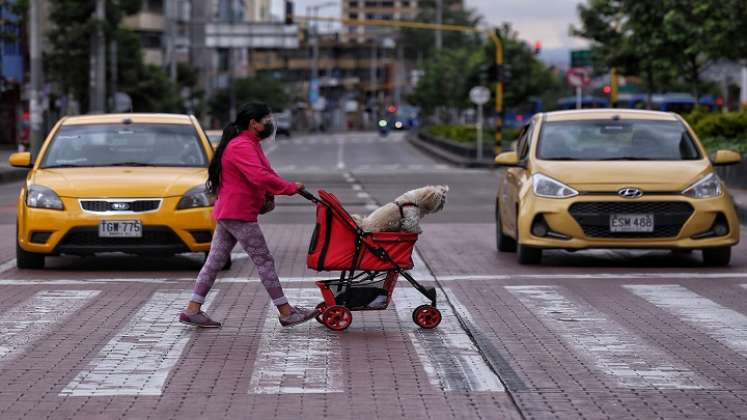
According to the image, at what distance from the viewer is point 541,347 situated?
9836 millimetres

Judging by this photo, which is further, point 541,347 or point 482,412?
point 541,347

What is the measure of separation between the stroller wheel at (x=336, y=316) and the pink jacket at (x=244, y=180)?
771mm

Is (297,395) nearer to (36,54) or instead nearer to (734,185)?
(734,185)

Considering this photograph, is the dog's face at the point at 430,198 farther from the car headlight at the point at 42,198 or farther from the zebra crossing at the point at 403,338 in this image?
the car headlight at the point at 42,198

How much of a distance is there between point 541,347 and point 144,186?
19.8 ft

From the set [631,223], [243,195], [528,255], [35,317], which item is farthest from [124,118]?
[243,195]

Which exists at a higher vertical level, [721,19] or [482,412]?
[721,19]

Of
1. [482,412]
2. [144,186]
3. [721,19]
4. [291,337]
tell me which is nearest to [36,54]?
[721,19]

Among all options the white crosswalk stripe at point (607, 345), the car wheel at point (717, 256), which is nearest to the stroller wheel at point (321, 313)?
the white crosswalk stripe at point (607, 345)

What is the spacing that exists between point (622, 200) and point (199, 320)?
5.77 m

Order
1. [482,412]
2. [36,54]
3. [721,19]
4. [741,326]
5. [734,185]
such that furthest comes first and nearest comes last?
[36,54]
[721,19]
[734,185]
[741,326]
[482,412]

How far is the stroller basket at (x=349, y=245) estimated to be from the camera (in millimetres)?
10305

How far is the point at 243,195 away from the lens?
34.5 feet

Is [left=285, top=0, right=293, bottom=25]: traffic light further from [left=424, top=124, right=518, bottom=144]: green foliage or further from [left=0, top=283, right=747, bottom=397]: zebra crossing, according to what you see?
[left=0, top=283, right=747, bottom=397]: zebra crossing
